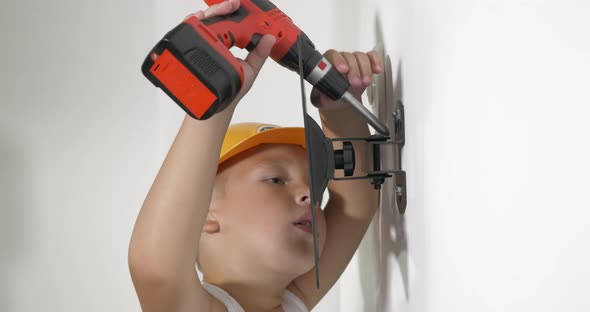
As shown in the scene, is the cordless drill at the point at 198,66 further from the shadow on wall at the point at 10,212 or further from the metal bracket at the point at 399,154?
the shadow on wall at the point at 10,212

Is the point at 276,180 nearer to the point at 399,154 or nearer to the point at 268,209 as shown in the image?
the point at 268,209

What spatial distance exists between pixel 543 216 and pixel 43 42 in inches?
70.5

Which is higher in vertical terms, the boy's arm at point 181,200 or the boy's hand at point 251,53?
the boy's hand at point 251,53

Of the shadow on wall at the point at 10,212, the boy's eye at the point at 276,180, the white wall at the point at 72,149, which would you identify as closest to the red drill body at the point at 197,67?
the boy's eye at the point at 276,180

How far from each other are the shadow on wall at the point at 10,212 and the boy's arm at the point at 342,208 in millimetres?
1041

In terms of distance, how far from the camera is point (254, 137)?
1.08m

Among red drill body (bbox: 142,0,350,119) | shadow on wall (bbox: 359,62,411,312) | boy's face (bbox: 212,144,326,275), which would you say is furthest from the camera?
boy's face (bbox: 212,144,326,275)

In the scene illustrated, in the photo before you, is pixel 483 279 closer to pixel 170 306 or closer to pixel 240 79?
pixel 240 79

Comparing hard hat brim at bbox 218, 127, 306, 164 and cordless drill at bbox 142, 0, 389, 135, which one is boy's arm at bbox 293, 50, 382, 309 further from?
cordless drill at bbox 142, 0, 389, 135

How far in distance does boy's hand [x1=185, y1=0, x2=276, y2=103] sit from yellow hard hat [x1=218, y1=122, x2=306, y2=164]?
0.23 m

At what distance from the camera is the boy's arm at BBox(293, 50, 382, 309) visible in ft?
3.72

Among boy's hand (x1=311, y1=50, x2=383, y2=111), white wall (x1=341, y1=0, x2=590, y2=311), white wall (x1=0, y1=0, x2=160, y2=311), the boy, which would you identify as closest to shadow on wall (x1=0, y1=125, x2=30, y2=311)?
white wall (x1=0, y1=0, x2=160, y2=311)

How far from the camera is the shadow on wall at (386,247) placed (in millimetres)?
952

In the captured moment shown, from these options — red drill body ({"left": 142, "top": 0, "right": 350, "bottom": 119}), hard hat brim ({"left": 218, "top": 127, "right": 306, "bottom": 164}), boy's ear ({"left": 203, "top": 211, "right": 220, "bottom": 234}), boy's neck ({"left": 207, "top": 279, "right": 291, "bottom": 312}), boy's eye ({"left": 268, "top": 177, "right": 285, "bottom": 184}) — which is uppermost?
red drill body ({"left": 142, "top": 0, "right": 350, "bottom": 119})
